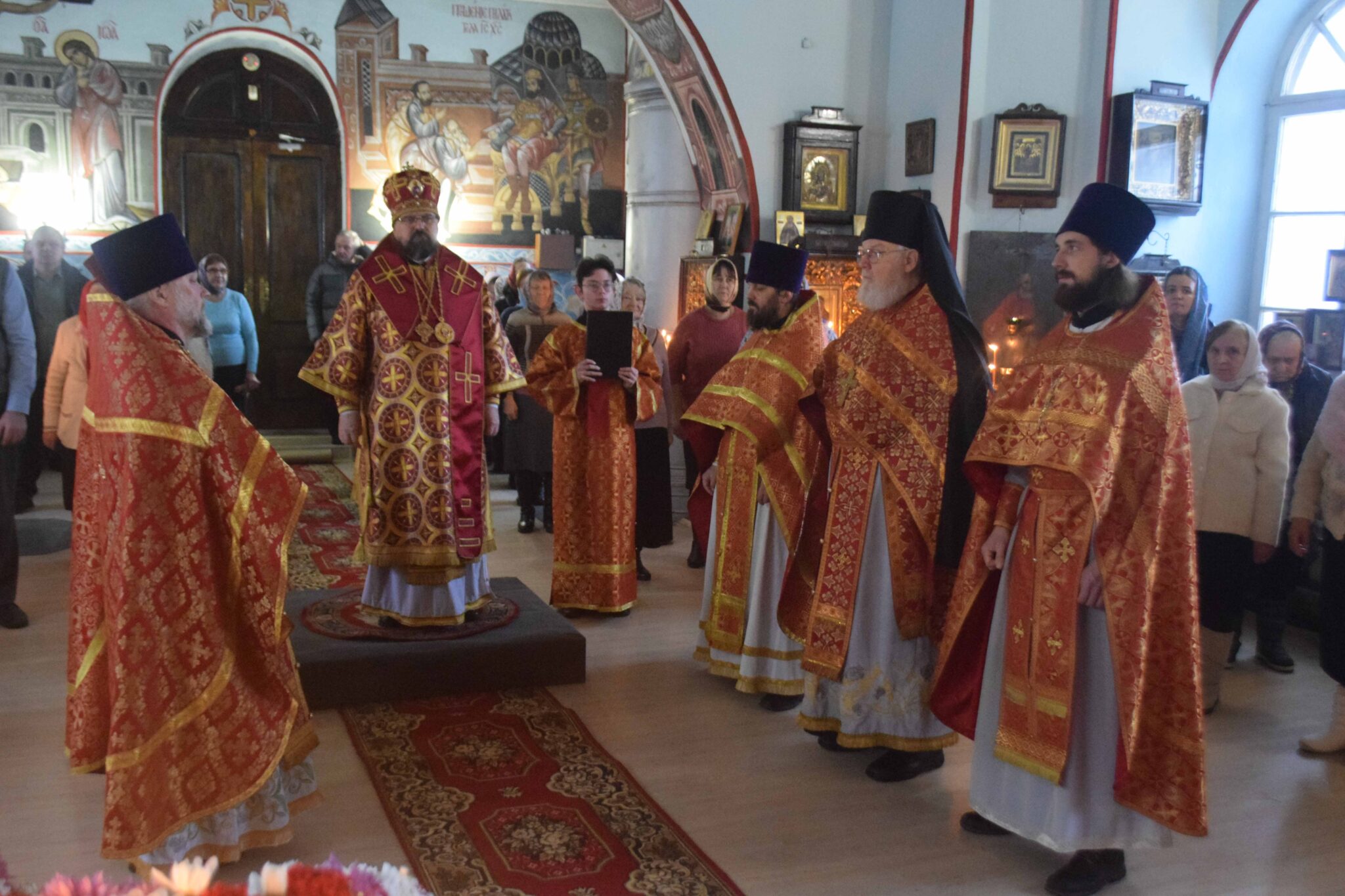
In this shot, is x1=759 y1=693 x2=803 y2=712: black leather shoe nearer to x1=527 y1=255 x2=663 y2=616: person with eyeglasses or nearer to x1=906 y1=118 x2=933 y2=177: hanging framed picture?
x1=527 y1=255 x2=663 y2=616: person with eyeglasses

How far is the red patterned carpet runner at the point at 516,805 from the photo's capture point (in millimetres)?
3014

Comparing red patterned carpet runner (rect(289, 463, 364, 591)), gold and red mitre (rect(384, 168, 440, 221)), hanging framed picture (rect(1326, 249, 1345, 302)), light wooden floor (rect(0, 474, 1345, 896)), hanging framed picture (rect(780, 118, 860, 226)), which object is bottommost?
red patterned carpet runner (rect(289, 463, 364, 591))

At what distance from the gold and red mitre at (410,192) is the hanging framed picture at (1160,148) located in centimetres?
416

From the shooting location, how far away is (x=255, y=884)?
1.09 m

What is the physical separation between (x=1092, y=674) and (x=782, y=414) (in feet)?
5.65

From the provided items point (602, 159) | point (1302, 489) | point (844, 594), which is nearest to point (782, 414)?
point (844, 594)

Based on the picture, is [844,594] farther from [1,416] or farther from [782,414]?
[1,416]

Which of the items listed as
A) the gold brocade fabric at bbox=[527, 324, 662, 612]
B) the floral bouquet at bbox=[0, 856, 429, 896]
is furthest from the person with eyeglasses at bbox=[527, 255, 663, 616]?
the floral bouquet at bbox=[0, 856, 429, 896]

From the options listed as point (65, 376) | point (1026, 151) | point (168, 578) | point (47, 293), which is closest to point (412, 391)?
point (168, 578)

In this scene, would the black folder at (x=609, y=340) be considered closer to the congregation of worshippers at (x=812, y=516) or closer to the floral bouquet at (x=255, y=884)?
the congregation of worshippers at (x=812, y=516)

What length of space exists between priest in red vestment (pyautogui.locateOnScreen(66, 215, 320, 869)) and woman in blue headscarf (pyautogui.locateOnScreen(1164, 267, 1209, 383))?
4666 mm

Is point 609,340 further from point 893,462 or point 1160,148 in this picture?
point 1160,148

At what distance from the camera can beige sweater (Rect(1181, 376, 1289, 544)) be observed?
4.37 metres

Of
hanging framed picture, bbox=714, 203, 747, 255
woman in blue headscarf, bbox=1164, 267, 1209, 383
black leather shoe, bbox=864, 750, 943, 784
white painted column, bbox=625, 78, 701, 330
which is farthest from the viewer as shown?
white painted column, bbox=625, 78, 701, 330
